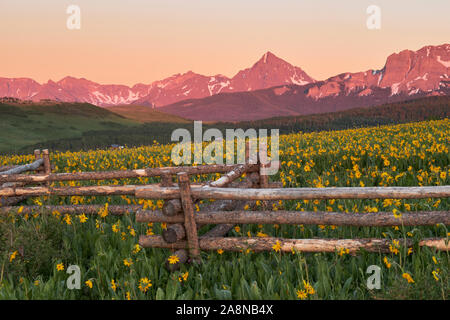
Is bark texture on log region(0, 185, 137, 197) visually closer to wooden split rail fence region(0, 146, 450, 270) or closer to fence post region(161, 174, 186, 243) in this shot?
wooden split rail fence region(0, 146, 450, 270)

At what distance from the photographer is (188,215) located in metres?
5.02

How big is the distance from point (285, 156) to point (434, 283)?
965 cm

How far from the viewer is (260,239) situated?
199 inches

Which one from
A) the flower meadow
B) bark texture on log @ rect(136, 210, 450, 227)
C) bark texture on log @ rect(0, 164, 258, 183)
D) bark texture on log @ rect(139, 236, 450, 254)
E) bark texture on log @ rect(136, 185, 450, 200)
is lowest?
the flower meadow

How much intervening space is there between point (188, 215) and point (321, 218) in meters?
1.82

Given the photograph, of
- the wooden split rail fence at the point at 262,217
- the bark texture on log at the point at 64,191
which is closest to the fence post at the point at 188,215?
the wooden split rail fence at the point at 262,217

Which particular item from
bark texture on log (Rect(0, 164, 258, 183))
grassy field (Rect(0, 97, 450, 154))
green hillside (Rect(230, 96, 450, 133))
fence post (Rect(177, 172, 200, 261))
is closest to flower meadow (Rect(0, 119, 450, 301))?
fence post (Rect(177, 172, 200, 261))

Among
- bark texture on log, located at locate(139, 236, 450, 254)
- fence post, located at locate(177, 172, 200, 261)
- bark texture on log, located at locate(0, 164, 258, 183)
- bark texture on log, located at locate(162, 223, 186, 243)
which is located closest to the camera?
bark texture on log, located at locate(139, 236, 450, 254)

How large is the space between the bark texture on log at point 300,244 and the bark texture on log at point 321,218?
26 centimetres

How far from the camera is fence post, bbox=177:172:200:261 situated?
489cm

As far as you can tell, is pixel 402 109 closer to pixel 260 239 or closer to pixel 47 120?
pixel 260 239

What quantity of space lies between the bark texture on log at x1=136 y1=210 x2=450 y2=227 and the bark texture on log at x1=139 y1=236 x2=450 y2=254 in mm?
260

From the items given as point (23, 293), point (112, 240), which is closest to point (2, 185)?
point (112, 240)

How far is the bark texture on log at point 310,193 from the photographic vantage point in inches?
177
